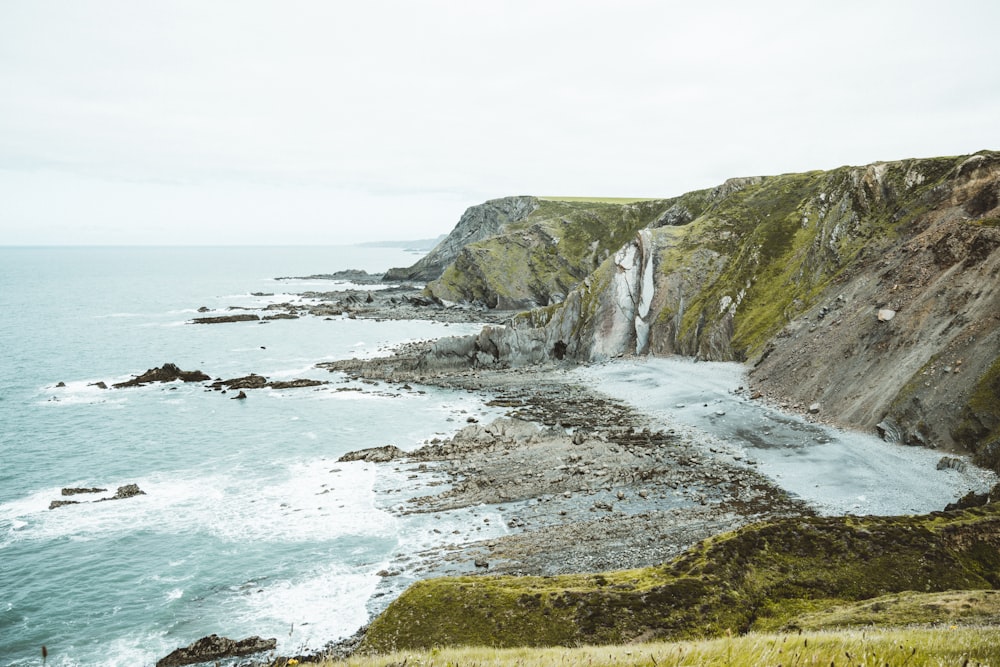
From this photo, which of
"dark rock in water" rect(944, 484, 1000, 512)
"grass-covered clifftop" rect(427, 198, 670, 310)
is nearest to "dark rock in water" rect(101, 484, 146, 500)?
"dark rock in water" rect(944, 484, 1000, 512)

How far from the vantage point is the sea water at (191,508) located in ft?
77.4

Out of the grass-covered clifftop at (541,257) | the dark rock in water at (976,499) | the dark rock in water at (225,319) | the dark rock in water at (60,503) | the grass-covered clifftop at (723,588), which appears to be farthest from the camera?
the grass-covered clifftop at (541,257)

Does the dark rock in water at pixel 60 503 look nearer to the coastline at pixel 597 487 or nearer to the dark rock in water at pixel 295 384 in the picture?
the coastline at pixel 597 487

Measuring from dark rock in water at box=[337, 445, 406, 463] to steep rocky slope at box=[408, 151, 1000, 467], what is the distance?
98.7ft

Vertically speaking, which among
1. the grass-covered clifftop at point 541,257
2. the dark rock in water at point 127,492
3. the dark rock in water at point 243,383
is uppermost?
the grass-covered clifftop at point 541,257

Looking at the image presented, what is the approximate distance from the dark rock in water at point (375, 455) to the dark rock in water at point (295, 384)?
2550 cm

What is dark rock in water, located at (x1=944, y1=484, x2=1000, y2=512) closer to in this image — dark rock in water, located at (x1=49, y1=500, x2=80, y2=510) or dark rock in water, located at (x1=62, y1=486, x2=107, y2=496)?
dark rock in water, located at (x1=49, y1=500, x2=80, y2=510)

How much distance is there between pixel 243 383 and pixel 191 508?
33550 mm

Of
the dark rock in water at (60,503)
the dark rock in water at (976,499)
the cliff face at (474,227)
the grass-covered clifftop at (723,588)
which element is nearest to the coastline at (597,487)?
the dark rock in water at (976,499)

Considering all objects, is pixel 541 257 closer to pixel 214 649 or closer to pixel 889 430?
pixel 889 430

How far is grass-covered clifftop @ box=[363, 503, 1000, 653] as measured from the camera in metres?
16.7

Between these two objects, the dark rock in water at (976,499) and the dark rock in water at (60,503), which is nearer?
the dark rock in water at (976,499)

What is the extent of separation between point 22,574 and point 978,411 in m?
51.9

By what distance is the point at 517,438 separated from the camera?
1784 inches
